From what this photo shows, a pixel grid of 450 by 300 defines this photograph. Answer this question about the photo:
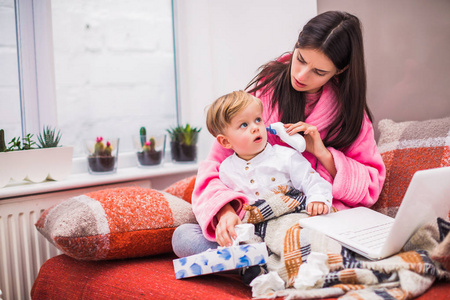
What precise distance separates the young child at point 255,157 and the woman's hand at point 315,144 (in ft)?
0.17

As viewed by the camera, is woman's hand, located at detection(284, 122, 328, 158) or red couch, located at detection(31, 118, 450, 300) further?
woman's hand, located at detection(284, 122, 328, 158)

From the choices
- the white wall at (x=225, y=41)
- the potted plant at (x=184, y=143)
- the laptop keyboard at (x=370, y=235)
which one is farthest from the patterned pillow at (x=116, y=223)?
the white wall at (x=225, y=41)

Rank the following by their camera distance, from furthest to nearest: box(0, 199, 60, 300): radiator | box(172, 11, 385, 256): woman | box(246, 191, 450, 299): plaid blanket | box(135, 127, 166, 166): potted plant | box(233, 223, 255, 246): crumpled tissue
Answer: box(135, 127, 166, 166): potted plant
box(0, 199, 60, 300): radiator
box(172, 11, 385, 256): woman
box(233, 223, 255, 246): crumpled tissue
box(246, 191, 450, 299): plaid blanket

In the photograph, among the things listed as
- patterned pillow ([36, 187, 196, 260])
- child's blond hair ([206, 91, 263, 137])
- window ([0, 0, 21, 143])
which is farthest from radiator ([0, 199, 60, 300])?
child's blond hair ([206, 91, 263, 137])

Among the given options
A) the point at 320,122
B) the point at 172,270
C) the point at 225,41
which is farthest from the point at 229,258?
the point at 225,41

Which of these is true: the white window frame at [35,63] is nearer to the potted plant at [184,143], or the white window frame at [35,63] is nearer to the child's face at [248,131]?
the potted plant at [184,143]

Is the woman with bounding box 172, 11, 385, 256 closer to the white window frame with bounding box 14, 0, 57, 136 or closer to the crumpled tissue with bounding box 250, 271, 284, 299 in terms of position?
the crumpled tissue with bounding box 250, 271, 284, 299

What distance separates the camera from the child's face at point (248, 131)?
1.30 m

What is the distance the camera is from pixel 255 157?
1.35m

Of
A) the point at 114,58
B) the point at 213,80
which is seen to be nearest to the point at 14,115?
the point at 114,58

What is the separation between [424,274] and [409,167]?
53 cm

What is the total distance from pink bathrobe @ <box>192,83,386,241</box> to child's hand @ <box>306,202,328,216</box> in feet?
0.45

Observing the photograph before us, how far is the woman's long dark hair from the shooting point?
1284mm

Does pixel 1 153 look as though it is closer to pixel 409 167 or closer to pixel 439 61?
pixel 409 167
